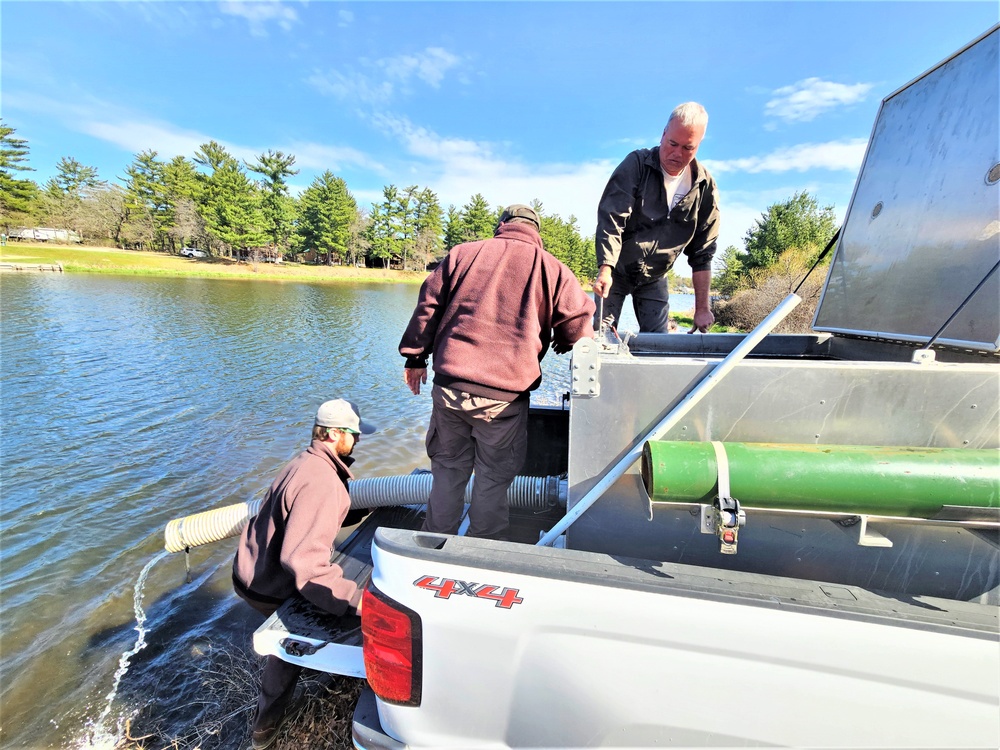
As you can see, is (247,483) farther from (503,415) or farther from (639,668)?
(639,668)

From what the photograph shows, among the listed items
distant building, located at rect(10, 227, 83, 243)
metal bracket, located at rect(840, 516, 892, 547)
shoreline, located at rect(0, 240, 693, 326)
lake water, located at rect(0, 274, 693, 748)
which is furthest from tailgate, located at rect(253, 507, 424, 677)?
distant building, located at rect(10, 227, 83, 243)

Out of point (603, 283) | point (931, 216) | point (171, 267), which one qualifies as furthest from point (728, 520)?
point (171, 267)

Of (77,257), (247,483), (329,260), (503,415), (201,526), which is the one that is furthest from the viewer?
(329,260)

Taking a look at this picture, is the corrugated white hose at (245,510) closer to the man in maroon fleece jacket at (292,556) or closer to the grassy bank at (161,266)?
the man in maroon fleece jacket at (292,556)

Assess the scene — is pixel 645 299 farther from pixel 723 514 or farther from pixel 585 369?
pixel 723 514

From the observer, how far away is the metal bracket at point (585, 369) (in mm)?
1531

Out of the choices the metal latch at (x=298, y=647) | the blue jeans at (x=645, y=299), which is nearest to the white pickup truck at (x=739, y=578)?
the metal latch at (x=298, y=647)

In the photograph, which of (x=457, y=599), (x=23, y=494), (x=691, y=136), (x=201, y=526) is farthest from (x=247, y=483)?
(x=691, y=136)

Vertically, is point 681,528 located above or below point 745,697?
above

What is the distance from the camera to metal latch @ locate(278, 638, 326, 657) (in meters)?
2.11

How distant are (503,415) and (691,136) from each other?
2228 mm

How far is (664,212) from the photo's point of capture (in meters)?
3.51

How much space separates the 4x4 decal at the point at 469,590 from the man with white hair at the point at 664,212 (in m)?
2.30

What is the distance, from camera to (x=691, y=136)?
9.65 ft
